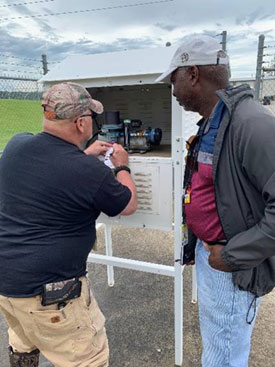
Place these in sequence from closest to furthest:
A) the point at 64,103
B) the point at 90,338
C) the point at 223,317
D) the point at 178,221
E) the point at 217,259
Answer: the point at 217,259 → the point at 223,317 → the point at 64,103 → the point at 90,338 → the point at 178,221

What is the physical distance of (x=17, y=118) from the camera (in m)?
6.20

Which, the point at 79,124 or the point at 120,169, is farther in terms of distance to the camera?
the point at 120,169

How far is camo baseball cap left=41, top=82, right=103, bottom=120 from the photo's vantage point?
1483 millimetres

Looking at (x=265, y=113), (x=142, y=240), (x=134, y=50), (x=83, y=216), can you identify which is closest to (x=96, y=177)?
(x=83, y=216)

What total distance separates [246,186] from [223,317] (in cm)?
60

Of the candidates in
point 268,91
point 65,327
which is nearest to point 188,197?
point 65,327

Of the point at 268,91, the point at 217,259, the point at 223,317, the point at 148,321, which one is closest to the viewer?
the point at 217,259

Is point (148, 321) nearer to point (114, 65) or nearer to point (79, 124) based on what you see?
point (79, 124)

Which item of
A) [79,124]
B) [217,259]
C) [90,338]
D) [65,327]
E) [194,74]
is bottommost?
[90,338]

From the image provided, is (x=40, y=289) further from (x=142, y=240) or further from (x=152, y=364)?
(x=142, y=240)

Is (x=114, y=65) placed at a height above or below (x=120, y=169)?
above

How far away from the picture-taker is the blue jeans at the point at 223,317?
52.2 inches

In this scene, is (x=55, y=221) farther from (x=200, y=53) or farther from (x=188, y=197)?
(x=200, y=53)

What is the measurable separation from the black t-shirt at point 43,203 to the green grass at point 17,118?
4.60 meters
